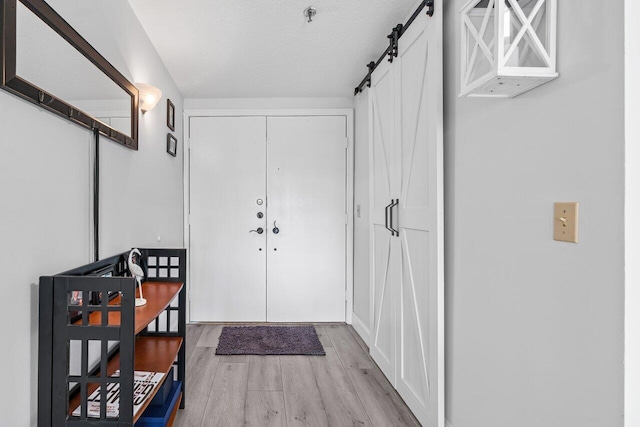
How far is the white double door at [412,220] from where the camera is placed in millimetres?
1803

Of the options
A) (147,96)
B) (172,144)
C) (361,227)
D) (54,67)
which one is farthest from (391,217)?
(172,144)

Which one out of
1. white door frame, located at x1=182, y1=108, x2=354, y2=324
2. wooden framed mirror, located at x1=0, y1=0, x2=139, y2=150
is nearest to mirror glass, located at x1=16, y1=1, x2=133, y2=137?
wooden framed mirror, located at x1=0, y1=0, x2=139, y2=150

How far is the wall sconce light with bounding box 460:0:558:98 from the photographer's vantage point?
108cm

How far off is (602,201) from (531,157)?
31 cm

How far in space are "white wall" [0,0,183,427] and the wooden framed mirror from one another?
5 centimetres

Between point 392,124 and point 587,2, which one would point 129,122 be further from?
point 587,2

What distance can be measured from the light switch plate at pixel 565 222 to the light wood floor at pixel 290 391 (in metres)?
1.48

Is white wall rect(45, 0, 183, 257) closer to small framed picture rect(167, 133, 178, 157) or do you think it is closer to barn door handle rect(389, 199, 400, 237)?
small framed picture rect(167, 133, 178, 157)

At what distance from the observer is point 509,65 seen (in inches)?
45.7

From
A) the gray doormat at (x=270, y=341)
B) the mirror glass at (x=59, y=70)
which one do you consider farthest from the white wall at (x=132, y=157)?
the gray doormat at (x=270, y=341)

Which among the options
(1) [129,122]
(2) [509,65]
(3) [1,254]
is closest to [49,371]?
(3) [1,254]

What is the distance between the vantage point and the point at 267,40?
2.61 m
